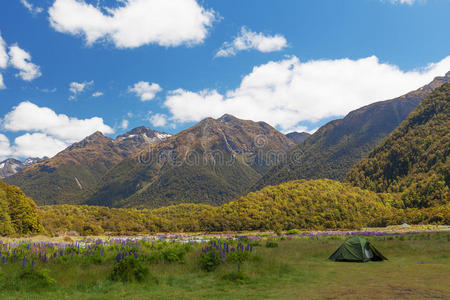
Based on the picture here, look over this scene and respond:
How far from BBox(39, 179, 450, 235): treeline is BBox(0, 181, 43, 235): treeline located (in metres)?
12.1

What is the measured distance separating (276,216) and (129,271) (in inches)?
2775

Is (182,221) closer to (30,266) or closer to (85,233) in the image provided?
(85,233)

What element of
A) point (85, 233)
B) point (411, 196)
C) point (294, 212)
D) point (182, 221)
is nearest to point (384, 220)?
point (294, 212)

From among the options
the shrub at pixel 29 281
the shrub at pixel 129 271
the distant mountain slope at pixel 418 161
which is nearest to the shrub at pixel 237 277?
the shrub at pixel 129 271

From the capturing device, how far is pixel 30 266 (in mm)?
11844

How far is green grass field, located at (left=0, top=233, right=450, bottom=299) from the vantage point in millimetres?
10148

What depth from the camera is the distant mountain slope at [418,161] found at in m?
90.9

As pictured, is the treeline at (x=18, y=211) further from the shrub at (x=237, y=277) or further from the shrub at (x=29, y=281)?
the shrub at (x=237, y=277)

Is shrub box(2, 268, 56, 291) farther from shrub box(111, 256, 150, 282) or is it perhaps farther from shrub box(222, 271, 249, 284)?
shrub box(222, 271, 249, 284)

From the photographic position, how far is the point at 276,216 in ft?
261

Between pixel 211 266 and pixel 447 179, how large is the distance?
9865cm

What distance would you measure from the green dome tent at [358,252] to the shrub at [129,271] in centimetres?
1182

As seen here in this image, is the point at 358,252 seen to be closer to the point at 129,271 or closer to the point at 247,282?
the point at 247,282

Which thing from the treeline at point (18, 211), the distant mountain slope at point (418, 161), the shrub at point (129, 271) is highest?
the distant mountain slope at point (418, 161)
